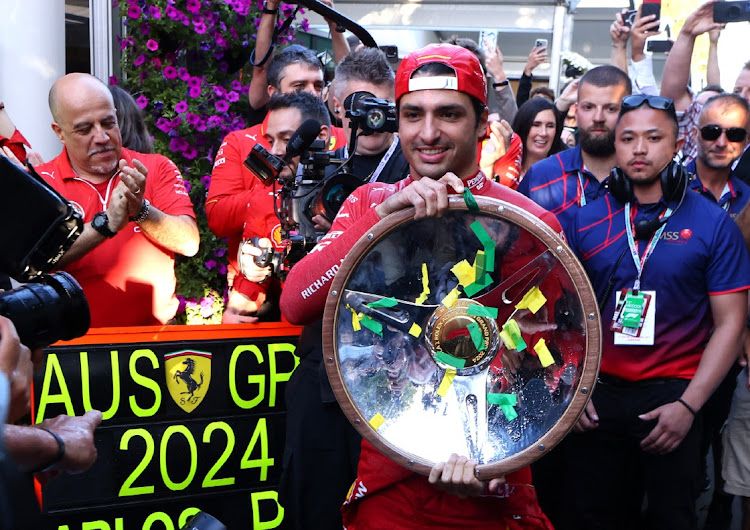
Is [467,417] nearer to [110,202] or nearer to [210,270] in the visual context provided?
[110,202]

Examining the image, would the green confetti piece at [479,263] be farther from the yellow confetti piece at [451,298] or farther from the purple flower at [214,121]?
the purple flower at [214,121]

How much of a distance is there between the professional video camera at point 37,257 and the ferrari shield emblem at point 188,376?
5.71ft

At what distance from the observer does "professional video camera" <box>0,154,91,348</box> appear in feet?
6.53

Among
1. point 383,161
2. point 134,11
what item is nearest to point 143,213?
point 383,161

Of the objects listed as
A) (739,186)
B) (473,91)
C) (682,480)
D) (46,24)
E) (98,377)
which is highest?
(46,24)

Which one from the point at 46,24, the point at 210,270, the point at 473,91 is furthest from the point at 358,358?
the point at 46,24

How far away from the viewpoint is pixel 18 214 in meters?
2.00

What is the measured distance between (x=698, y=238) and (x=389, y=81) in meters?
1.60

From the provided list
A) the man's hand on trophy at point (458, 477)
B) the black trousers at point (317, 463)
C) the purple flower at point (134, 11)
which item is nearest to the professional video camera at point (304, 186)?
the black trousers at point (317, 463)

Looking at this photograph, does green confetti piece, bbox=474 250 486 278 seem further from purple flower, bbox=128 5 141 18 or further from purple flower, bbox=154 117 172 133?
purple flower, bbox=128 5 141 18

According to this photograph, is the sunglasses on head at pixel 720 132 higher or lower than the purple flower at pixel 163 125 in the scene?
higher

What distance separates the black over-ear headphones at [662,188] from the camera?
3822 mm

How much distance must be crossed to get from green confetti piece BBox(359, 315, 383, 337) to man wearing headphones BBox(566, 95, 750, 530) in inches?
61.8

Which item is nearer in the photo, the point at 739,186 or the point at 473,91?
the point at 473,91
